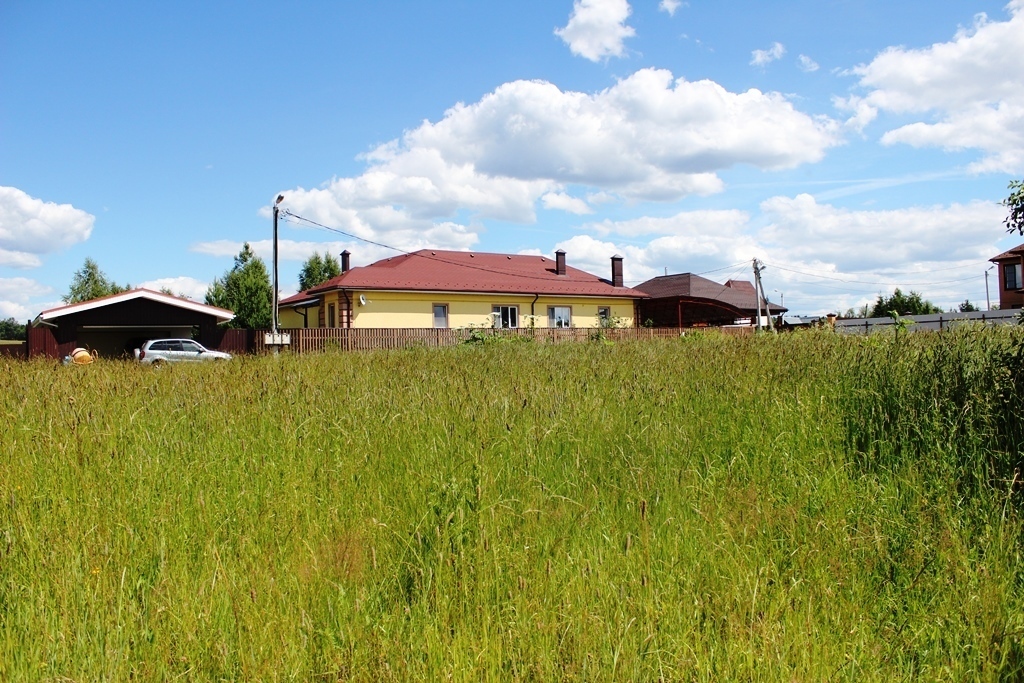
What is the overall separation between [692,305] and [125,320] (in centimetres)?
2966

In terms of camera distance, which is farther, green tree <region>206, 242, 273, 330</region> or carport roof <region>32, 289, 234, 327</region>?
green tree <region>206, 242, 273, 330</region>

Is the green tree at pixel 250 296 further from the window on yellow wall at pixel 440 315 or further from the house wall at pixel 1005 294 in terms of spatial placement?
the house wall at pixel 1005 294

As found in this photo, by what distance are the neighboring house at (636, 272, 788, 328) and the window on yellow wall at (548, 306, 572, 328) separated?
4359 mm

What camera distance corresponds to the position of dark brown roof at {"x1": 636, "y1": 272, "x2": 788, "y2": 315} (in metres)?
43.9

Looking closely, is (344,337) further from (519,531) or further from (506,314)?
(519,531)

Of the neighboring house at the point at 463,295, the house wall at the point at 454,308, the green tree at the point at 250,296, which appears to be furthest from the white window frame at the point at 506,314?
the green tree at the point at 250,296

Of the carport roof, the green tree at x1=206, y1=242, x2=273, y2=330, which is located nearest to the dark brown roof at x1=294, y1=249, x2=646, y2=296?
the carport roof

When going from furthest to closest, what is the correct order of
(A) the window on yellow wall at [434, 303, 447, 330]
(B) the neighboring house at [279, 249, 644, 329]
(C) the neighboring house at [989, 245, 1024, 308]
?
(C) the neighboring house at [989, 245, 1024, 308] < (A) the window on yellow wall at [434, 303, 447, 330] < (B) the neighboring house at [279, 249, 644, 329]

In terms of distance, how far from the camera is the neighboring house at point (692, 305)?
38000 millimetres

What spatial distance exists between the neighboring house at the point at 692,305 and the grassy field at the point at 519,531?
29075mm

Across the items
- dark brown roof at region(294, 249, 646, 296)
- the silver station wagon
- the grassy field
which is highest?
dark brown roof at region(294, 249, 646, 296)

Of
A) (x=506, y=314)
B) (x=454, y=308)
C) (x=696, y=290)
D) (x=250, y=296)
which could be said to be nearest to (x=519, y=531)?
(x=454, y=308)

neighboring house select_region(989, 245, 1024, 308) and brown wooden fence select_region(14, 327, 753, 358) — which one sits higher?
neighboring house select_region(989, 245, 1024, 308)

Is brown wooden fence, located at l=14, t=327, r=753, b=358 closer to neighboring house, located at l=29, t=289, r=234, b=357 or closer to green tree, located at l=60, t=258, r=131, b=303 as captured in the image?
neighboring house, located at l=29, t=289, r=234, b=357
